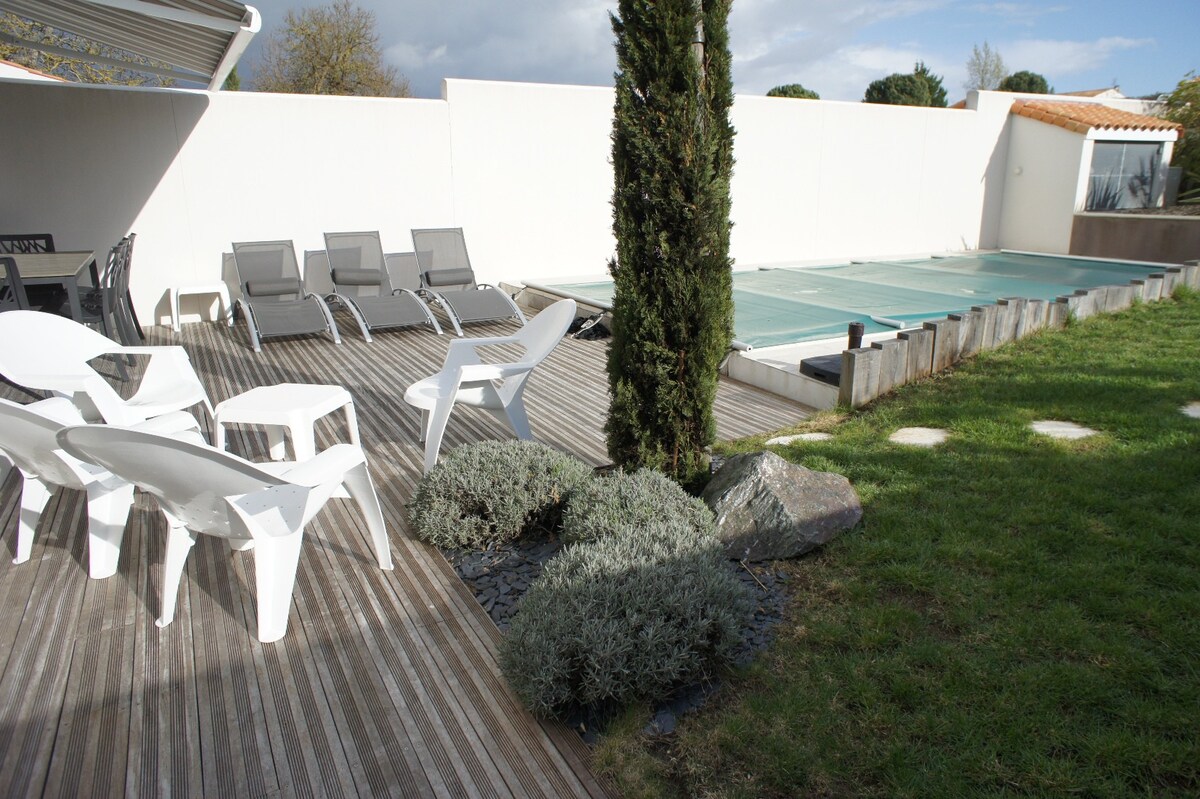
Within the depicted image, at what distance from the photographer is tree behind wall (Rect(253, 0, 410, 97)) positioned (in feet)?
71.9

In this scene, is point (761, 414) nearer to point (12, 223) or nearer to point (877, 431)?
point (877, 431)

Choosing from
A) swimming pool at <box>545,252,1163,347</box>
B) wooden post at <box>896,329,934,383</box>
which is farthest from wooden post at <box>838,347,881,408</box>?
swimming pool at <box>545,252,1163,347</box>

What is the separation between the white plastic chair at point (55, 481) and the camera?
280 centimetres

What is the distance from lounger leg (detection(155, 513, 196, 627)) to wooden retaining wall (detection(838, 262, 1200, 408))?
401cm

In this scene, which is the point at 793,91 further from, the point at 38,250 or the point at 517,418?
the point at 517,418

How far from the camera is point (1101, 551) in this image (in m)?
2.94

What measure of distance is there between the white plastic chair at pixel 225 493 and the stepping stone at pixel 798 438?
260 centimetres

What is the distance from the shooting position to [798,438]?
461 centimetres

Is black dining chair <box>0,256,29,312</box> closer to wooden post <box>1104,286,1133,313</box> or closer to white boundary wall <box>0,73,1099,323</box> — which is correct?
white boundary wall <box>0,73,1099,323</box>

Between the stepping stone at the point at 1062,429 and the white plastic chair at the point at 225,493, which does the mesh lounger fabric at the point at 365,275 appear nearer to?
the white plastic chair at the point at 225,493

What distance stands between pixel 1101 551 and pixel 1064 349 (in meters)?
3.68

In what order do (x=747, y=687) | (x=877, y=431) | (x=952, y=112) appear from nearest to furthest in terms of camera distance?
(x=747, y=687)
(x=877, y=431)
(x=952, y=112)

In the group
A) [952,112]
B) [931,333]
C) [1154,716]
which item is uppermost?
[952,112]

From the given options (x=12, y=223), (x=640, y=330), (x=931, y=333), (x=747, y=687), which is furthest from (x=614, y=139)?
(x=12, y=223)
